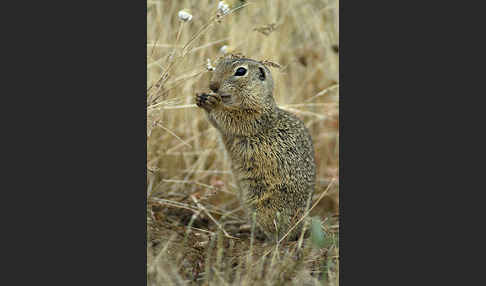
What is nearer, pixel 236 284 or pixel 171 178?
pixel 236 284

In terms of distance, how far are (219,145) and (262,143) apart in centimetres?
58

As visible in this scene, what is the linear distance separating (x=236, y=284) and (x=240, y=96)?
1.86m

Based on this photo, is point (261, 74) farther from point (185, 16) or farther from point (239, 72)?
point (185, 16)

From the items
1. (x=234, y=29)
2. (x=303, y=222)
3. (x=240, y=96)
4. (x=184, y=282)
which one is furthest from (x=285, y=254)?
(x=234, y=29)

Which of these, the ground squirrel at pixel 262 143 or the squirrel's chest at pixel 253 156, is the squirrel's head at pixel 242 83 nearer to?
the ground squirrel at pixel 262 143

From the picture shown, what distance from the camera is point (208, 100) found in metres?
Result: 6.78

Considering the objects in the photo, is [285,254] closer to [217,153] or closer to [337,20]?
[217,153]

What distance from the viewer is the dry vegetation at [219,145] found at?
650cm

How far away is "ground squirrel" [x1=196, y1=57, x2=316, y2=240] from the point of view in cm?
676

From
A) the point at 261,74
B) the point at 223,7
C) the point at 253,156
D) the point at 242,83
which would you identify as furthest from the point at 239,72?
the point at 253,156

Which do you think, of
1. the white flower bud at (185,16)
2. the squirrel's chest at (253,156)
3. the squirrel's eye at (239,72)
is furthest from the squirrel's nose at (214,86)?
the white flower bud at (185,16)

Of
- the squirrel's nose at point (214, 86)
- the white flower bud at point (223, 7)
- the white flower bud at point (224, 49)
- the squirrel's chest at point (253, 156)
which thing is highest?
the white flower bud at point (223, 7)

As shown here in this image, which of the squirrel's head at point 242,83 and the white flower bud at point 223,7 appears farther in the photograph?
the white flower bud at point 223,7
